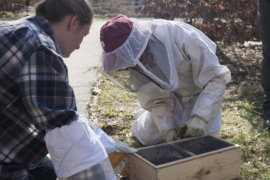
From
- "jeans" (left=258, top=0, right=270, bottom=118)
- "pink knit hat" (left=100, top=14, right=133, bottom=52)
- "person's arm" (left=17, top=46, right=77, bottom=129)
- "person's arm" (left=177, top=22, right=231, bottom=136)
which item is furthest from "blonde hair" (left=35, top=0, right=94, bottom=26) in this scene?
"jeans" (left=258, top=0, right=270, bottom=118)

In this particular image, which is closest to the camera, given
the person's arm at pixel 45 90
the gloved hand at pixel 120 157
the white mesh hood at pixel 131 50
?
the person's arm at pixel 45 90

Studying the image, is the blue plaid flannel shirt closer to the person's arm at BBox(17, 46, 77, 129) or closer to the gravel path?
the person's arm at BBox(17, 46, 77, 129)

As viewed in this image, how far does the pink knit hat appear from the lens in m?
2.90

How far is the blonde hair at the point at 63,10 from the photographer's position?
6.23 ft

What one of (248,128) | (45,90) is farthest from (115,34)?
(248,128)

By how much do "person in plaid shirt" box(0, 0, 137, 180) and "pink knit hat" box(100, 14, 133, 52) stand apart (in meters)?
0.94

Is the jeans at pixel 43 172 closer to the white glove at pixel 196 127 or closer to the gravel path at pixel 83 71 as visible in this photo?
the white glove at pixel 196 127

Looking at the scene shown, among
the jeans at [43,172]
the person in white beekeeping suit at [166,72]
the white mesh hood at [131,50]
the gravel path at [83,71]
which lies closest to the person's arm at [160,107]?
the person in white beekeeping suit at [166,72]

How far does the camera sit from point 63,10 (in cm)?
190

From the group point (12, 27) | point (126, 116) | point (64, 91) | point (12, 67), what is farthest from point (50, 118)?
point (126, 116)

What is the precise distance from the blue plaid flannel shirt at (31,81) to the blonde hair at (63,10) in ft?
0.30

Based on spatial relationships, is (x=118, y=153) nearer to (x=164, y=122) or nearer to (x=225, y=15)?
(x=164, y=122)

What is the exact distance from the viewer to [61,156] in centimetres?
176

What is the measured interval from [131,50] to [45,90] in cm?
129
